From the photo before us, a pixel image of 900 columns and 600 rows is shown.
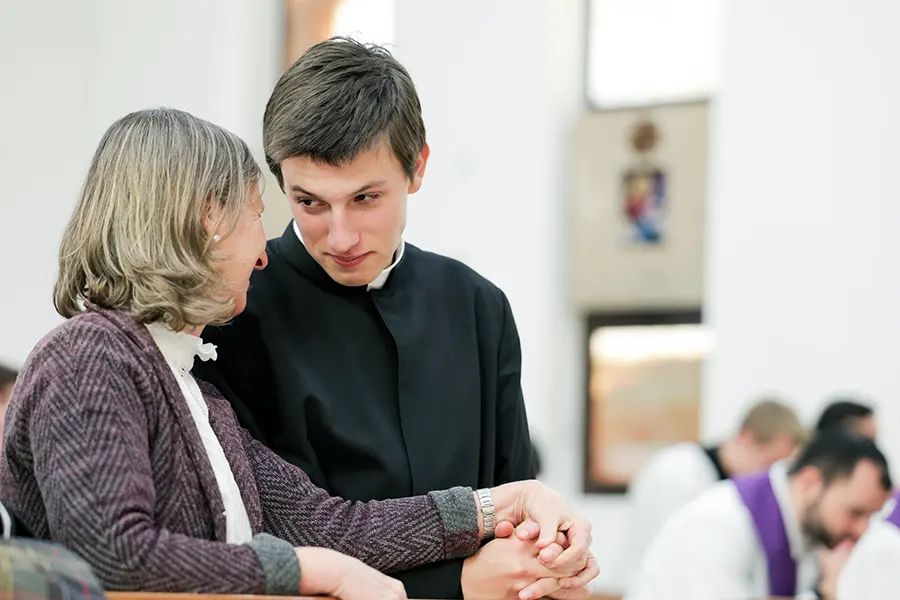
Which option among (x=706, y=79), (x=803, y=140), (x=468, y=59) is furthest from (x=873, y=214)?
(x=468, y=59)

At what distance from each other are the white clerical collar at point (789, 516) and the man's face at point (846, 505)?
39mm

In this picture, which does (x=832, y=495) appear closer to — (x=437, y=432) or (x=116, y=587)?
(x=437, y=432)

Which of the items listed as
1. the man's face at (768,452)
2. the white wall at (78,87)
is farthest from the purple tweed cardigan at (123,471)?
the white wall at (78,87)

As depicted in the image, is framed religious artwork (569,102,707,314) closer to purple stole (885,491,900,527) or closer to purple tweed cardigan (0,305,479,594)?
purple stole (885,491,900,527)

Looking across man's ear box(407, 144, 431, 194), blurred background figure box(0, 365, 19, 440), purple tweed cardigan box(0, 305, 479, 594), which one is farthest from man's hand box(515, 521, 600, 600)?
blurred background figure box(0, 365, 19, 440)

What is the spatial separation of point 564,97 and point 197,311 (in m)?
9.63

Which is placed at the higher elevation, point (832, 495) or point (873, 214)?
point (873, 214)

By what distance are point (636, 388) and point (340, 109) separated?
9275 millimetres

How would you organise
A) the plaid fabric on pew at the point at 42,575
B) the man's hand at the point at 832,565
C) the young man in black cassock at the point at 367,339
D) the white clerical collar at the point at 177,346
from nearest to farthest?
the plaid fabric on pew at the point at 42,575
the white clerical collar at the point at 177,346
the young man in black cassock at the point at 367,339
the man's hand at the point at 832,565

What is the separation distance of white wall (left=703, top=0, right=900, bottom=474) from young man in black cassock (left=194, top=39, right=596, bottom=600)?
6.65 meters

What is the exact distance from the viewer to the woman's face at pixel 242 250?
2.17 meters

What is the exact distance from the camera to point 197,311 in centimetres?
206

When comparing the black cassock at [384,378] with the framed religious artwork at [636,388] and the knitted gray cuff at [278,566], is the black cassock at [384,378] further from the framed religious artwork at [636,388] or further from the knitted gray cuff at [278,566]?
the framed religious artwork at [636,388]

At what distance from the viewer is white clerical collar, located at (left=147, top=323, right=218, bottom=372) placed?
2.13m
